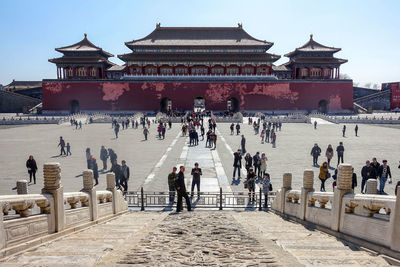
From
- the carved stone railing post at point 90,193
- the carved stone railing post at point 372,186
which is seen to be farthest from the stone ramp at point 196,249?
the carved stone railing post at point 372,186

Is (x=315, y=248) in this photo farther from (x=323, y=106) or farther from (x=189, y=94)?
(x=323, y=106)

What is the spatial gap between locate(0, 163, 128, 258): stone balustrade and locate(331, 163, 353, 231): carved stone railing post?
4913 millimetres

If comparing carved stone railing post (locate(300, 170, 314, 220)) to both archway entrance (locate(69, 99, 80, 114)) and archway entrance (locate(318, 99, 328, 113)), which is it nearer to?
archway entrance (locate(318, 99, 328, 113))

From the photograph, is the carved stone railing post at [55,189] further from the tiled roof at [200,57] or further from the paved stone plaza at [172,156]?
the tiled roof at [200,57]

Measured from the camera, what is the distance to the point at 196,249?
3902 mm

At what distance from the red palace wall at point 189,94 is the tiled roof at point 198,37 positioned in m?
6.43

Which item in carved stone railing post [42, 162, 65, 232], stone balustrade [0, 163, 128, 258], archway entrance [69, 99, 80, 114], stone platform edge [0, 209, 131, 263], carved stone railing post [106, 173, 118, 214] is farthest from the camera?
archway entrance [69, 99, 80, 114]

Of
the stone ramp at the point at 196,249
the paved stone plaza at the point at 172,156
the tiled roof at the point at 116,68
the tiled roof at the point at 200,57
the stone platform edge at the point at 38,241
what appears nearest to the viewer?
the stone ramp at the point at 196,249

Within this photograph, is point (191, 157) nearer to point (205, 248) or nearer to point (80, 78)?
point (205, 248)

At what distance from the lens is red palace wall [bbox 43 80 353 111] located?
42500 mm

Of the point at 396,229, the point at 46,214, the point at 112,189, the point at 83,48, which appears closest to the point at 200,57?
the point at 83,48

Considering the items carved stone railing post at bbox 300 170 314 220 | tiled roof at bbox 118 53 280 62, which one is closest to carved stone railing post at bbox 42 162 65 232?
carved stone railing post at bbox 300 170 314 220

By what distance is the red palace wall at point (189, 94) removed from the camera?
42.5 metres

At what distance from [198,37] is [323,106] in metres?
23.2
